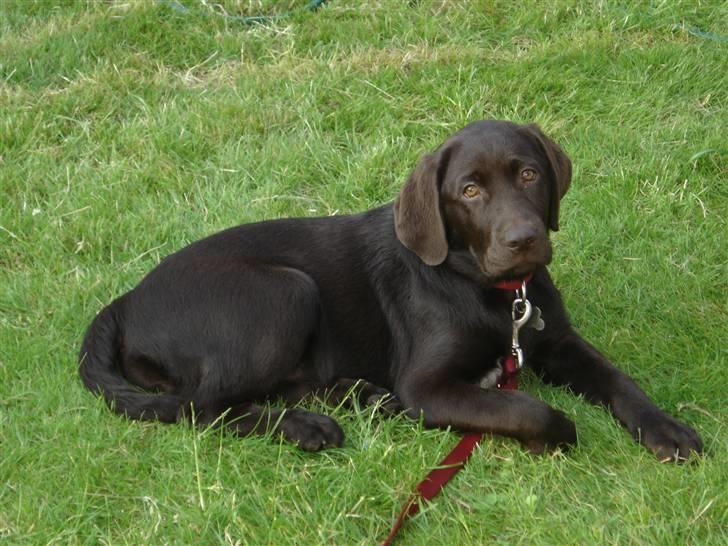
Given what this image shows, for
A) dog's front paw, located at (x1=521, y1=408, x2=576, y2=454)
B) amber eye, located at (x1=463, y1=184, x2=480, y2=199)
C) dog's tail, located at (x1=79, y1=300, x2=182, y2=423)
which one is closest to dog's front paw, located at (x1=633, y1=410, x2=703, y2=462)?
dog's front paw, located at (x1=521, y1=408, x2=576, y2=454)

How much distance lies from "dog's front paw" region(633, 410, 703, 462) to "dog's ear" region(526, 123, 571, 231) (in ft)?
2.48

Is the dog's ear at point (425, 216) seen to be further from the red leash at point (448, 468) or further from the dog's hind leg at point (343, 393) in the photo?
the dog's hind leg at point (343, 393)

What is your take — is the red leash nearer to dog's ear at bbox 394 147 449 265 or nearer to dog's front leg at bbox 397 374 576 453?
dog's front leg at bbox 397 374 576 453

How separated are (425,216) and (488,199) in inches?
9.3

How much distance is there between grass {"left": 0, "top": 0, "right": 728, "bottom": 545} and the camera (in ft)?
11.2

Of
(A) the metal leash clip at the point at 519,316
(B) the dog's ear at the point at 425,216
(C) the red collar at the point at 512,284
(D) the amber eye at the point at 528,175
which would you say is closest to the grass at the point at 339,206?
(A) the metal leash clip at the point at 519,316

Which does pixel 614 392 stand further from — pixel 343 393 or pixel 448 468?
pixel 343 393

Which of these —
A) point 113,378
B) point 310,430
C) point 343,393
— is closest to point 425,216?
point 343,393

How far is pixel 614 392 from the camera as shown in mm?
3908

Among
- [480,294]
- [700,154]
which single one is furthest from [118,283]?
[700,154]

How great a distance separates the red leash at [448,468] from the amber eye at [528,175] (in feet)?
1.12

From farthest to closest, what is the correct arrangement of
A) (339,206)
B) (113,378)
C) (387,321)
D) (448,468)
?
1. (339,206)
2. (387,321)
3. (113,378)
4. (448,468)

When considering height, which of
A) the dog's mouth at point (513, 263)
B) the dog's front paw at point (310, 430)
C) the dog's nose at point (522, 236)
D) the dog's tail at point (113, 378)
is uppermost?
the dog's nose at point (522, 236)

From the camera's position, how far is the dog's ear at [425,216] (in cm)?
395
